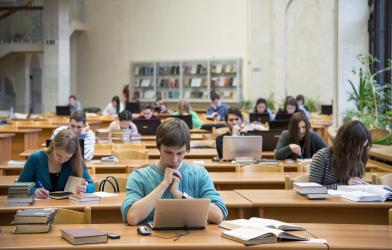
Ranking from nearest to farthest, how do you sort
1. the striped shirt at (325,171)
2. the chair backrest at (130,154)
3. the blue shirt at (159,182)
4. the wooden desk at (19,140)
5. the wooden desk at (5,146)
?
the blue shirt at (159,182) → the striped shirt at (325,171) → the chair backrest at (130,154) → the wooden desk at (5,146) → the wooden desk at (19,140)

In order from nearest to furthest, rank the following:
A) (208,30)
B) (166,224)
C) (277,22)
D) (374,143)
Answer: (166,224) < (374,143) < (277,22) < (208,30)

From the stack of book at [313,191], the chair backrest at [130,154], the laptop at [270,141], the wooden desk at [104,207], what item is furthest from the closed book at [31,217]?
the laptop at [270,141]

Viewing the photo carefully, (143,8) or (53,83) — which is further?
(143,8)

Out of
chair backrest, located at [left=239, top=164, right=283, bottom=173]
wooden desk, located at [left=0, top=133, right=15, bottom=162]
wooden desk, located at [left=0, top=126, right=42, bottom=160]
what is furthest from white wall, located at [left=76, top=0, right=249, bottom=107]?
chair backrest, located at [left=239, top=164, right=283, bottom=173]

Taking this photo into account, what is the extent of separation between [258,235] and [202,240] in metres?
0.29

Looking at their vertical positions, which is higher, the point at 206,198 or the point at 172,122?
the point at 172,122

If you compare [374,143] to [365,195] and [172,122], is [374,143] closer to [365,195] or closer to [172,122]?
[365,195]

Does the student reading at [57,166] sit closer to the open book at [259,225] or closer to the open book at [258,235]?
the open book at [259,225]

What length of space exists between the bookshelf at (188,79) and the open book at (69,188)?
1729cm

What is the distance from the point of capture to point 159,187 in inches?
154

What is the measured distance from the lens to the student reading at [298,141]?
25.4 ft

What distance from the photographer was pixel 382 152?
26.3ft

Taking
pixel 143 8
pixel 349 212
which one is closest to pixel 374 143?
pixel 349 212

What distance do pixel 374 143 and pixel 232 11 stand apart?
1405 centimetres
